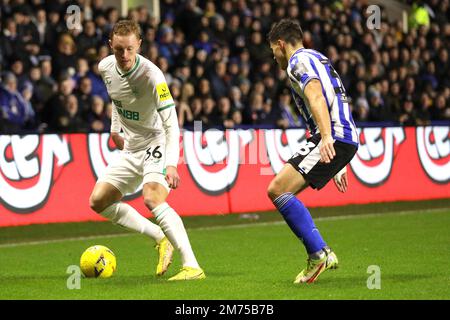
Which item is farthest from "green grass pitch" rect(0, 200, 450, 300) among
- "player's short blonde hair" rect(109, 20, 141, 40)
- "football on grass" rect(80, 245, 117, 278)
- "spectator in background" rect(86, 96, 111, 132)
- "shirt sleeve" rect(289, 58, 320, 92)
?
"player's short blonde hair" rect(109, 20, 141, 40)

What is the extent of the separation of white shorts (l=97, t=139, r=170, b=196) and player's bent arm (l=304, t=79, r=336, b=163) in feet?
4.93

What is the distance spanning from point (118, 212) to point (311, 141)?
6.32ft

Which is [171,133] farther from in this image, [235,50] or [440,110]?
[440,110]

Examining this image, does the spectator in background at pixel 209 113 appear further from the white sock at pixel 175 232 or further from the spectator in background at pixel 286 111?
the white sock at pixel 175 232

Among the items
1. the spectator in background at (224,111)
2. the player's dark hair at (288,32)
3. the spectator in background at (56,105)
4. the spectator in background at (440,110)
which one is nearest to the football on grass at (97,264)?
the player's dark hair at (288,32)

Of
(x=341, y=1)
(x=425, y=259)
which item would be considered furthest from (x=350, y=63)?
(x=425, y=259)

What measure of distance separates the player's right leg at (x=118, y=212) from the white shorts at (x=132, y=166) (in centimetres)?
6

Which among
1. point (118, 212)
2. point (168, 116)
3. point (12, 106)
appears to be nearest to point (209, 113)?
point (12, 106)

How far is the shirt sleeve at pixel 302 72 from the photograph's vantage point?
7.74 metres

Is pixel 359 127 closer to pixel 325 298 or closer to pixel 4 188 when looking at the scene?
pixel 4 188

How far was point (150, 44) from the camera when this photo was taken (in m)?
17.0

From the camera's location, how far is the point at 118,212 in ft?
29.1

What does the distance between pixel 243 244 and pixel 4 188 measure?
3416 mm

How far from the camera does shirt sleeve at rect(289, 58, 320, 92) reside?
25.4 feet
